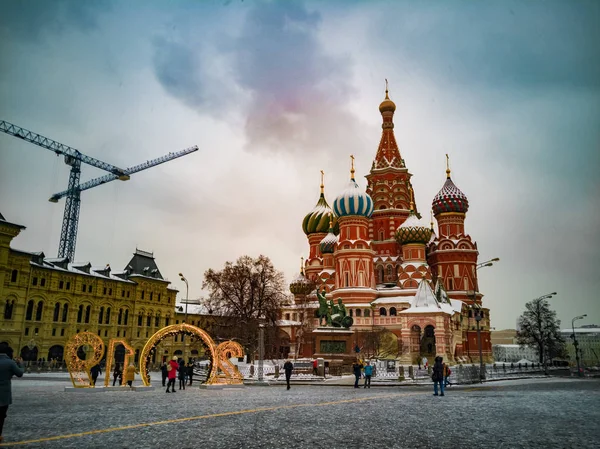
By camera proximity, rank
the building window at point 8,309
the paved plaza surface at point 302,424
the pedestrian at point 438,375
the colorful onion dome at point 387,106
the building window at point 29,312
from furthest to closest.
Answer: the colorful onion dome at point 387,106 < the building window at point 29,312 < the building window at point 8,309 < the pedestrian at point 438,375 < the paved plaza surface at point 302,424

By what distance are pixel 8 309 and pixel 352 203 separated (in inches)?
1570

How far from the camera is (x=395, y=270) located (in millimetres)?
67938

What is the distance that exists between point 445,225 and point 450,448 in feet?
208

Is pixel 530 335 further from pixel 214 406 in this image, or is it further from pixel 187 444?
pixel 187 444

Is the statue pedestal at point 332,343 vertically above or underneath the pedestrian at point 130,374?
above

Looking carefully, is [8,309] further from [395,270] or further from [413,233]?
[413,233]

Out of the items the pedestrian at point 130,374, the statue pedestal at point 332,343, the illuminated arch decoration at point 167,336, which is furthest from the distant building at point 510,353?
the pedestrian at point 130,374

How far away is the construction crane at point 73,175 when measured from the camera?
264ft

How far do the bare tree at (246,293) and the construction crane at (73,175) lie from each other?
37.7 m

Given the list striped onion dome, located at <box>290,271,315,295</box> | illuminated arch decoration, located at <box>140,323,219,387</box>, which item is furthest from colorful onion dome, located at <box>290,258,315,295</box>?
illuminated arch decoration, located at <box>140,323,219,387</box>

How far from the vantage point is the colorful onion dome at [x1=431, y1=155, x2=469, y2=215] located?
69.1 meters

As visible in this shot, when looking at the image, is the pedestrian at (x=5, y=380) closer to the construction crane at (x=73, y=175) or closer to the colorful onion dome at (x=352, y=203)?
the colorful onion dome at (x=352, y=203)

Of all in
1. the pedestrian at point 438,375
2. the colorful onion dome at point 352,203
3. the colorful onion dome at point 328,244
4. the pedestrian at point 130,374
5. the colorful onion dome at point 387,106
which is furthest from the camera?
the colorful onion dome at point 387,106

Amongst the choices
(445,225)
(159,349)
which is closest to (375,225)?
(445,225)
